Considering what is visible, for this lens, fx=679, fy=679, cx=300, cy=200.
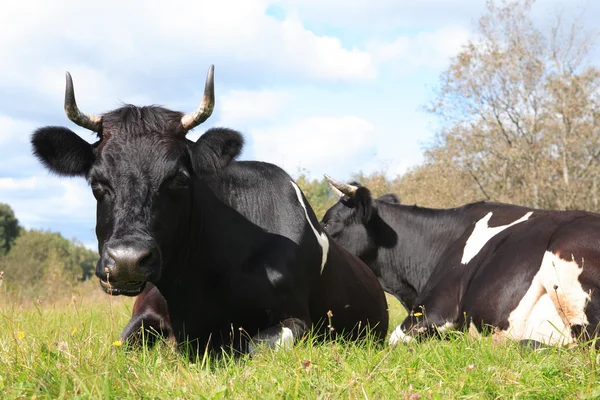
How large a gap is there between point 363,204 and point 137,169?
4443 mm

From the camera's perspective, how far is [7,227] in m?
55.9

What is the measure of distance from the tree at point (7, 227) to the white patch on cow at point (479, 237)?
5228 centimetres

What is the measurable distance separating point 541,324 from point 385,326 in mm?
2359

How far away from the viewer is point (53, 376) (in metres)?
3.44

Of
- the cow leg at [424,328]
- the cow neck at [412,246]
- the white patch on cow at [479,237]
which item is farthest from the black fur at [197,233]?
the cow neck at [412,246]

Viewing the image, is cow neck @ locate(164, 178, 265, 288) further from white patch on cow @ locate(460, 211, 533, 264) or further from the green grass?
white patch on cow @ locate(460, 211, 533, 264)

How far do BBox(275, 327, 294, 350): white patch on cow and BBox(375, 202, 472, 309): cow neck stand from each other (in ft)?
12.3

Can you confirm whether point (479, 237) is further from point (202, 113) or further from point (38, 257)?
point (38, 257)

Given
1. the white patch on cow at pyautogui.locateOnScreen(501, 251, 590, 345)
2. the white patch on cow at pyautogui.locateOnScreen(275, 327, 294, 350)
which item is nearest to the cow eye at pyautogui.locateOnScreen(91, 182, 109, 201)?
the white patch on cow at pyautogui.locateOnScreen(275, 327, 294, 350)

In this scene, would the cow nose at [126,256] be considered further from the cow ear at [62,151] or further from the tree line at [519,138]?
the tree line at [519,138]

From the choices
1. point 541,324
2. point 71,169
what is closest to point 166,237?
point 71,169

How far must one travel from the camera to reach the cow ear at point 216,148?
5.27 metres

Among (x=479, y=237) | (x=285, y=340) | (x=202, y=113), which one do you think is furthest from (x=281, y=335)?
(x=479, y=237)

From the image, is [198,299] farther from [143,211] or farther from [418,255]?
[418,255]
